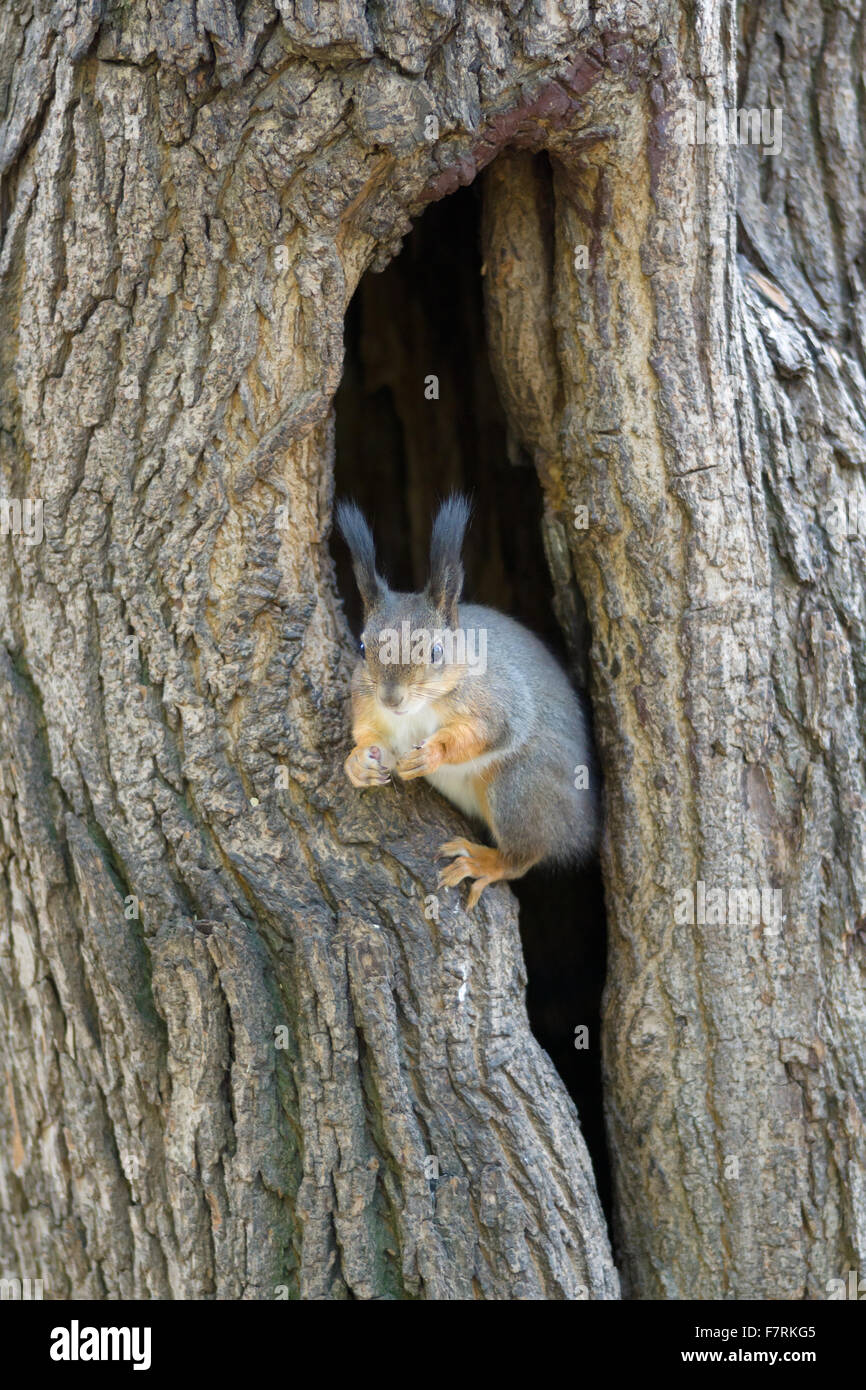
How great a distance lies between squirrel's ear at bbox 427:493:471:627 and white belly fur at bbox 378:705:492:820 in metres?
0.32

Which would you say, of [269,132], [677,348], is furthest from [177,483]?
[677,348]

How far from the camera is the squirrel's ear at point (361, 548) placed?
3357mm

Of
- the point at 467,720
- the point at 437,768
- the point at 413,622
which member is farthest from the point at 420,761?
the point at 413,622

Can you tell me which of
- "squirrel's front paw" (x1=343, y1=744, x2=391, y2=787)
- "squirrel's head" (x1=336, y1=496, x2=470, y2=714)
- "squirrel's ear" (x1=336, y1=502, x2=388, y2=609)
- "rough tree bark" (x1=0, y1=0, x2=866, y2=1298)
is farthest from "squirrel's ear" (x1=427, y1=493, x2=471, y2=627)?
"squirrel's front paw" (x1=343, y1=744, x2=391, y2=787)

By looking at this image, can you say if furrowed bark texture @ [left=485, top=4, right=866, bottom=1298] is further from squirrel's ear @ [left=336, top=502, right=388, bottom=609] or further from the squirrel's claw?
squirrel's ear @ [left=336, top=502, right=388, bottom=609]

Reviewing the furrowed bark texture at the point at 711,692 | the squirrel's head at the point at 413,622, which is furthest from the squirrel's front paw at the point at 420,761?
the furrowed bark texture at the point at 711,692

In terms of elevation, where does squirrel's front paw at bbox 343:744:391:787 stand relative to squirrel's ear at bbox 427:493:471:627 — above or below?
Answer: below

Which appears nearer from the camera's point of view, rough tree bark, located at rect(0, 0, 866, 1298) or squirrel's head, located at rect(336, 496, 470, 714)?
rough tree bark, located at rect(0, 0, 866, 1298)

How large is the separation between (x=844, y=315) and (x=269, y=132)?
1973 mm

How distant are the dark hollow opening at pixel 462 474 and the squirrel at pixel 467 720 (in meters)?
0.42

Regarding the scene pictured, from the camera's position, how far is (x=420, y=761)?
3266 mm

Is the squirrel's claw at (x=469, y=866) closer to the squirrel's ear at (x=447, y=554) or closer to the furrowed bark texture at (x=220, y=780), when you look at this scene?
the furrowed bark texture at (x=220, y=780)

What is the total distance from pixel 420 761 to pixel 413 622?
419 millimetres

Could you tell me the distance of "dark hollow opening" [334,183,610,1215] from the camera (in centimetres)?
414
